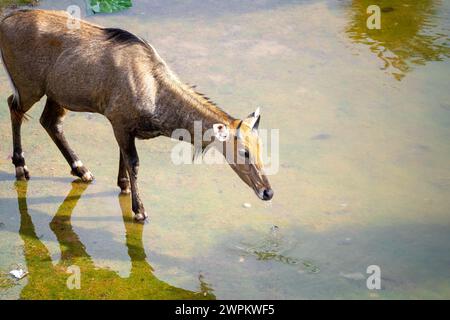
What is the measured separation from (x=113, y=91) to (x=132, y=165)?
0.75 meters

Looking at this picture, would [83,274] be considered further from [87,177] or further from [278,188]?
[278,188]

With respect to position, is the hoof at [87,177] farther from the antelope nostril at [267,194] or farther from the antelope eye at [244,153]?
the antelope nostril at [267,194]

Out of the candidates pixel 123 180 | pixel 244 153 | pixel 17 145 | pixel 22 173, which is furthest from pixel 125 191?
pixel 244 153

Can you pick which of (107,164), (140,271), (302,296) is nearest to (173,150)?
(107,164)

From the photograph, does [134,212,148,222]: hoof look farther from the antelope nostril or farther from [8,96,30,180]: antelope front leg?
[8,96,30,180]: antelope front leg


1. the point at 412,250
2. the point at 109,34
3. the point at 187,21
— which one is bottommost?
the point at 412,250

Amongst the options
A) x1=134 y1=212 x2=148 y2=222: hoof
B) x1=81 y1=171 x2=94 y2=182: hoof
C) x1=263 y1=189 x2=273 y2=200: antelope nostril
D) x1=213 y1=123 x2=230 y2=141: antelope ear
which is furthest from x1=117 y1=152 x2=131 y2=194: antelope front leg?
x1=263 y1=189 x2=273 y2=200: antelope nostril

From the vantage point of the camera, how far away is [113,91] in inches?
315

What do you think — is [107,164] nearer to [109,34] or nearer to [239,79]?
[109,34]

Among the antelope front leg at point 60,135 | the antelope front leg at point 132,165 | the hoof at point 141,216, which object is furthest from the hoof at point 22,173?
the hoof at point 141,216

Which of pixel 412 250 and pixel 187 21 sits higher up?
pixel 187 21

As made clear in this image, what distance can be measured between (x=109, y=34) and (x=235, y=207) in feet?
7.04

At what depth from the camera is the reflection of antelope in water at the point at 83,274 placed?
23.5 feet

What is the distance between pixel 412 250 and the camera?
769cm
